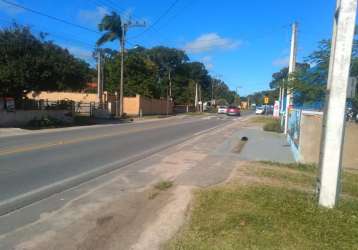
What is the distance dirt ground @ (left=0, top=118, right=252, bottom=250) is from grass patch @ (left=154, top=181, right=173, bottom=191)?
131 millimetres

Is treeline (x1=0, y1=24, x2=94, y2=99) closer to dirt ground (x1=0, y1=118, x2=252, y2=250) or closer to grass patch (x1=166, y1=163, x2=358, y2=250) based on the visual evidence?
dirt ground (x1=0, y1=118, x2=252, y2=250)

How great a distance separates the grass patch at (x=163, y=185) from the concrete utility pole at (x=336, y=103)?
316cm

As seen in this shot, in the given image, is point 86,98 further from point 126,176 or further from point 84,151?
point 126,176

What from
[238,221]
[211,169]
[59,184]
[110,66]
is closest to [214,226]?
[238,221]

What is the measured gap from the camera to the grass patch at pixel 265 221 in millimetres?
5340

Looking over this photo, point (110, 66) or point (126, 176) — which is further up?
point (110, 66)

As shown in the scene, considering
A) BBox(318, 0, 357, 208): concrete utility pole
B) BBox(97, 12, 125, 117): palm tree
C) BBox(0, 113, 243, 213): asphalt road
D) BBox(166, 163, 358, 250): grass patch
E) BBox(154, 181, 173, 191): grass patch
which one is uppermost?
BBox(97, 12, 125, 117): palm tree

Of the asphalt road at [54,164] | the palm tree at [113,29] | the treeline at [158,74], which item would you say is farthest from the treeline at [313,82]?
the treeline at [158,74]

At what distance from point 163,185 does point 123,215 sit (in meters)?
2.42

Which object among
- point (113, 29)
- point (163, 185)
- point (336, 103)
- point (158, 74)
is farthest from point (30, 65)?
point (158, 74)

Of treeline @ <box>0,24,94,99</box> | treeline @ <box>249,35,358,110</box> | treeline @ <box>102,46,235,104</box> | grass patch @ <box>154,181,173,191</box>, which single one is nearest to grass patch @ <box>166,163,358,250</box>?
grass patch @ <box>154,181,173,191</box>

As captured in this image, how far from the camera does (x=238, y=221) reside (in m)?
6.18

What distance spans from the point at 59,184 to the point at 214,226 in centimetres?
441

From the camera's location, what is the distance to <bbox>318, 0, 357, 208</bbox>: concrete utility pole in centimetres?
694
